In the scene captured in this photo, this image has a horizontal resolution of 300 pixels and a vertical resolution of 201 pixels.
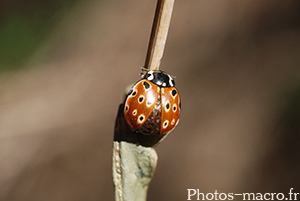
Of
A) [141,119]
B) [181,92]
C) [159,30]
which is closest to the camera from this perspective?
[159,30]

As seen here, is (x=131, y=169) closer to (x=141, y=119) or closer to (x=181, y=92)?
(x=141, y=119)

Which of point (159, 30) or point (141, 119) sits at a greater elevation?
point (159, 30)

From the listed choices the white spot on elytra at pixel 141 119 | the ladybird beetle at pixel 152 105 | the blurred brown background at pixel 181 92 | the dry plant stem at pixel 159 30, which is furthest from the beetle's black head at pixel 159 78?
the blurred brown background at pixel 181 92

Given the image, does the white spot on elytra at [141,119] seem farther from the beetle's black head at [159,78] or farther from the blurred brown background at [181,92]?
the blurred brown background at [181,92]

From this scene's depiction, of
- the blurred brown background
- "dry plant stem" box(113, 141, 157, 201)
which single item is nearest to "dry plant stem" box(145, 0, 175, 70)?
"dry plant stem" box(113, 141, 157, 201)

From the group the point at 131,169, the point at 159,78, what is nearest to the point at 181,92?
the point at 159,78

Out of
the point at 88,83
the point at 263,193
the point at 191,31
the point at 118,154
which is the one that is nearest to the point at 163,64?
the point at 191,31
